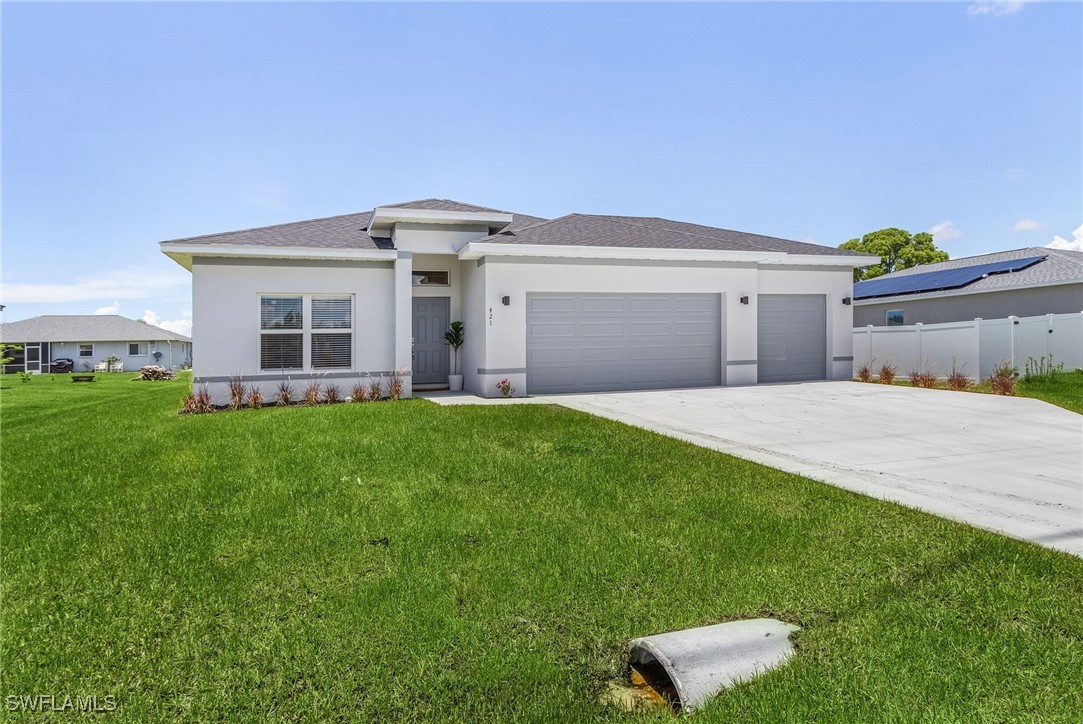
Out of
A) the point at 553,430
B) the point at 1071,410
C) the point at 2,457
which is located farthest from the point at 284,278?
the point at 1071,410

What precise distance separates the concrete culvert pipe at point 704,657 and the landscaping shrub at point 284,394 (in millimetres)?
12024

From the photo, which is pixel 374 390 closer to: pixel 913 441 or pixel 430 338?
pixel 430 338

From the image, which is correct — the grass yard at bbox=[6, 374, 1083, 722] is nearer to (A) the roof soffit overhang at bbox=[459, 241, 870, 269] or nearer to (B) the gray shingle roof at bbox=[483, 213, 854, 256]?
(A) the roof soffit overhang at bbox=[459, 241, 870, 269]

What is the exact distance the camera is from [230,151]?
13805mm

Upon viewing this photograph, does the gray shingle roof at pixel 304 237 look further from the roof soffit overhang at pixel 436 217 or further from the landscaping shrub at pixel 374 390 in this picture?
the landscaping shrub at pixel 374 390

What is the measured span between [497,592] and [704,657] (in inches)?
49.8

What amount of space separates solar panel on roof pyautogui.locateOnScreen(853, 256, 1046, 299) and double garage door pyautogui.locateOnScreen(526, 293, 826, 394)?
10.3 metres

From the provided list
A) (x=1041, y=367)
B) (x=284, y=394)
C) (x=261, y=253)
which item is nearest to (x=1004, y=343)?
(x=1041, y=367)

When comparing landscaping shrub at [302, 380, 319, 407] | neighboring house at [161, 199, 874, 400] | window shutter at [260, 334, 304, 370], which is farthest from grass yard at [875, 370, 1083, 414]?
window shutter at [260, 334, 304, 370]

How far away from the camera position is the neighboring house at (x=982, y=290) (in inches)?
773

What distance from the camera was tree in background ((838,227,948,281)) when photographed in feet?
133

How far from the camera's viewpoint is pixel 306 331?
13.8 metres

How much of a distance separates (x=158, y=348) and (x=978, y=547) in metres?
52.4

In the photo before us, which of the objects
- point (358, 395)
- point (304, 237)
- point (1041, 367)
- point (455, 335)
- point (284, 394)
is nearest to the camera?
point (284, 394)
